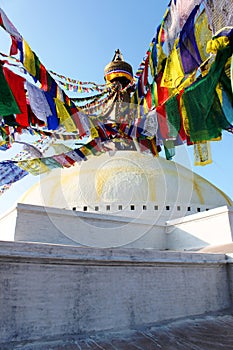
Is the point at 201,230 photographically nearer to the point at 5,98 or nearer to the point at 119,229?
the point at 119,229

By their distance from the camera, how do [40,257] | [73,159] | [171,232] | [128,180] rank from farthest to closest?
[128,180], [171,232], [73,159], [40,257]

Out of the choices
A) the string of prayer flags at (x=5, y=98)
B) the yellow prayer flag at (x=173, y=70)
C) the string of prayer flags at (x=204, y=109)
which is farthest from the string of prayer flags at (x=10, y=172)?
the string of prayer flags at (x=204, y=109)

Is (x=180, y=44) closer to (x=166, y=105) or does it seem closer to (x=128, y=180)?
(x=166, y=105)

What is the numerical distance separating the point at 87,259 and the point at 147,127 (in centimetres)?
259

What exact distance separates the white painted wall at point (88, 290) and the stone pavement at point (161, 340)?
138mm

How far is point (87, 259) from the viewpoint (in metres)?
4.46

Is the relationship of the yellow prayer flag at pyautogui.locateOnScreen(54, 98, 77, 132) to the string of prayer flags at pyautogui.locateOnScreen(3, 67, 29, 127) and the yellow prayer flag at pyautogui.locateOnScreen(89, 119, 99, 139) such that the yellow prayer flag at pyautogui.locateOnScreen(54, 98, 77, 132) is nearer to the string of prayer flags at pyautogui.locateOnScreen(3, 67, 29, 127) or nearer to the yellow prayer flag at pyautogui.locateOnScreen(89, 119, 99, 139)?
the yellow prayer flag at pyautogui.locateOnScreen(89, 119, 99, 139)

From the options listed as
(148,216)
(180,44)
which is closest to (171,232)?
(148,216)

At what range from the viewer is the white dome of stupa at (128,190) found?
11.3m

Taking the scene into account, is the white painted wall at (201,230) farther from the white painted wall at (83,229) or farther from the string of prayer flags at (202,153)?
the string of prayer flags at (202,153)

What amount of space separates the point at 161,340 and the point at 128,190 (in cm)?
765

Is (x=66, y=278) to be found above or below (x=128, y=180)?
below

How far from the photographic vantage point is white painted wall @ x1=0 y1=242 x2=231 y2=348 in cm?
380

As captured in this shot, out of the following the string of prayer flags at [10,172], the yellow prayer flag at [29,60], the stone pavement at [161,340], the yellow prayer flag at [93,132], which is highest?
the yellow prayer flag at [29,60]
